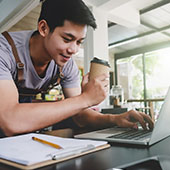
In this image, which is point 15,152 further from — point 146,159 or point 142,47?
point 142,47

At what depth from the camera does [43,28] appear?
40.4 inches

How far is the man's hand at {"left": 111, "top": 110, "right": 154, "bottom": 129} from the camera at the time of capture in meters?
0.79

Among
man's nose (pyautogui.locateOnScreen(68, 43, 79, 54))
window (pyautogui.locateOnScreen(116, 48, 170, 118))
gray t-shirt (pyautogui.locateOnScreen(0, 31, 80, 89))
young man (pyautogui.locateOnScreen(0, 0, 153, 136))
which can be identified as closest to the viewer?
young man (pyautogui.locateOnScreen(0, 0, 153, 136))

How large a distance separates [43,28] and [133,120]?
0.63m

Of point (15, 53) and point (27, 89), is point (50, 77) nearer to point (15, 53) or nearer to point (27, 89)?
point (27, 89)

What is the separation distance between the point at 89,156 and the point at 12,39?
30.0 inches

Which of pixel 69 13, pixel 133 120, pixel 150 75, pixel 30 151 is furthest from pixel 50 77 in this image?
pixel 150 75

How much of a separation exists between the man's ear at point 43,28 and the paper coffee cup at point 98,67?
36 cm

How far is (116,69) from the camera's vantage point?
7156 mm

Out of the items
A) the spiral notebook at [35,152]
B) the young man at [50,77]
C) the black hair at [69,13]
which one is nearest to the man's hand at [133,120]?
the young man at [50,77]

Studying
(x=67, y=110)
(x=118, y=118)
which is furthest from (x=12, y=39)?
(x=118, y=118)

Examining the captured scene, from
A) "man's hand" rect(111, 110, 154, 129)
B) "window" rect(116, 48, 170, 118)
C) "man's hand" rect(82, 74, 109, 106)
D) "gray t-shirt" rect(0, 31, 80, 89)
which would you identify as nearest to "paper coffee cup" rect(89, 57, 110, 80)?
"man's hand" rect(82, 74, 109, 106)

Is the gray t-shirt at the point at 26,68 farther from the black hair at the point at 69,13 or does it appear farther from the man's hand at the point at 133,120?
the man's hand at the point at 133,120

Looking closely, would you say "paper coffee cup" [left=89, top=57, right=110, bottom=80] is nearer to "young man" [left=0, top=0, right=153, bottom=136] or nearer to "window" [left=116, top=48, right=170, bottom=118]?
"young man" [left=0, top=0, right=153, bottom=136]
